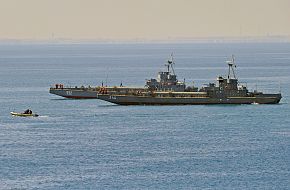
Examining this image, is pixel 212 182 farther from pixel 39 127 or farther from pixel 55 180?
pixel 39 127

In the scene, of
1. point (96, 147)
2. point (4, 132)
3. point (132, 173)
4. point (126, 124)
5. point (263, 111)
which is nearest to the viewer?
point (132, 173)

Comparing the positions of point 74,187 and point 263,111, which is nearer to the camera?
point 74,187

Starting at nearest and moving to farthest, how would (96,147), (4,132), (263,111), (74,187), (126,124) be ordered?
(74,187), (96,147), (4,132), (126,124), (263,111)

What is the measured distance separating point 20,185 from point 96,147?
2882 cm

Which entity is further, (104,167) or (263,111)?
(263,111)

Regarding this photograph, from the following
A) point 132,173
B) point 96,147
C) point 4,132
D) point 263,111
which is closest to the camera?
point 132,173

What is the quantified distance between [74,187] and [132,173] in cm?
979

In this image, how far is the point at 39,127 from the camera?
16200cm

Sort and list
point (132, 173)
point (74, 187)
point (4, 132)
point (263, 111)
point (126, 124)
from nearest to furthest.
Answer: point (74, 187)
point (132, 173)
point (4, 132)
point (126, 124)
point (263, 111)

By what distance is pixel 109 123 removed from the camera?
169 meters

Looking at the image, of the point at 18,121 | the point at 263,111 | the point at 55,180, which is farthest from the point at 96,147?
the point at 263,111

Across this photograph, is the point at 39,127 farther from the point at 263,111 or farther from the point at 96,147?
the point at 263,111

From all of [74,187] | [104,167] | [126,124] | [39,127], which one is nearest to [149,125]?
[126,124]

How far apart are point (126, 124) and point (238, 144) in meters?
31.9
